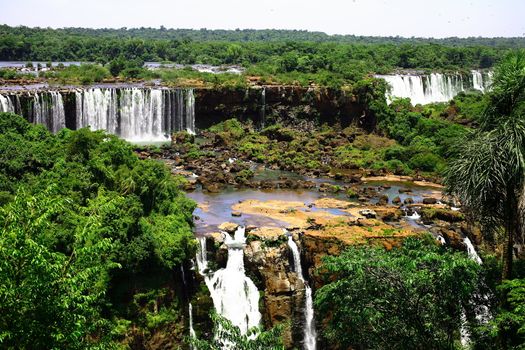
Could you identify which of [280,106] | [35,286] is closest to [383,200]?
[280,106]

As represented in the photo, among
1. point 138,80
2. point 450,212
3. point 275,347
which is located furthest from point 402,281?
point 138,80

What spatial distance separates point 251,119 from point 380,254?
4141 centimetres

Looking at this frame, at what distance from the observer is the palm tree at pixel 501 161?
1362 cm

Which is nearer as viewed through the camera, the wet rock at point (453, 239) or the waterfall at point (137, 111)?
the wet rock at point (453, 239)

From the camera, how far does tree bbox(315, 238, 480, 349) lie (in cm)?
1320

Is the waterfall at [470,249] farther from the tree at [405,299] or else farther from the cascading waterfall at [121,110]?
the cascading waterfall at [121,110]

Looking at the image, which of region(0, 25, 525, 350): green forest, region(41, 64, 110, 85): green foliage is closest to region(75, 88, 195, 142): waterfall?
Answer: region(0, 25, 525, 350): green forest

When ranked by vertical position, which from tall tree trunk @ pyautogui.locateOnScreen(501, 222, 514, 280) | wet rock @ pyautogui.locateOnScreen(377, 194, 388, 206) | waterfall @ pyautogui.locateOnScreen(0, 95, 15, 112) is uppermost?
waterfall @ pyautogui.locateOnScreen(0, 95, 15, 112)

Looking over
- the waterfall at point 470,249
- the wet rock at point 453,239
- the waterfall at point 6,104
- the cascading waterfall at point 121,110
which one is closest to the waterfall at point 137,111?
A: the cascading waterfall at point 121,110

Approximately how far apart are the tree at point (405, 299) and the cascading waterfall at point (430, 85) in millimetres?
50697

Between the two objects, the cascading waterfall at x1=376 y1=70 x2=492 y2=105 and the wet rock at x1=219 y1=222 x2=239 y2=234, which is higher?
the cascading waterfall at x1=376 y1=70 x2=492 y2=105

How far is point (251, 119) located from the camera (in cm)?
5544

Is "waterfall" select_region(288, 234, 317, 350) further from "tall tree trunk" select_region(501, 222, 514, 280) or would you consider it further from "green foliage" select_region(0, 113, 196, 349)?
"tall tree trunk" select_region(501, 222, 514, 280)

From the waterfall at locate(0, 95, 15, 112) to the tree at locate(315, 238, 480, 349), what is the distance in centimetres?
3483
